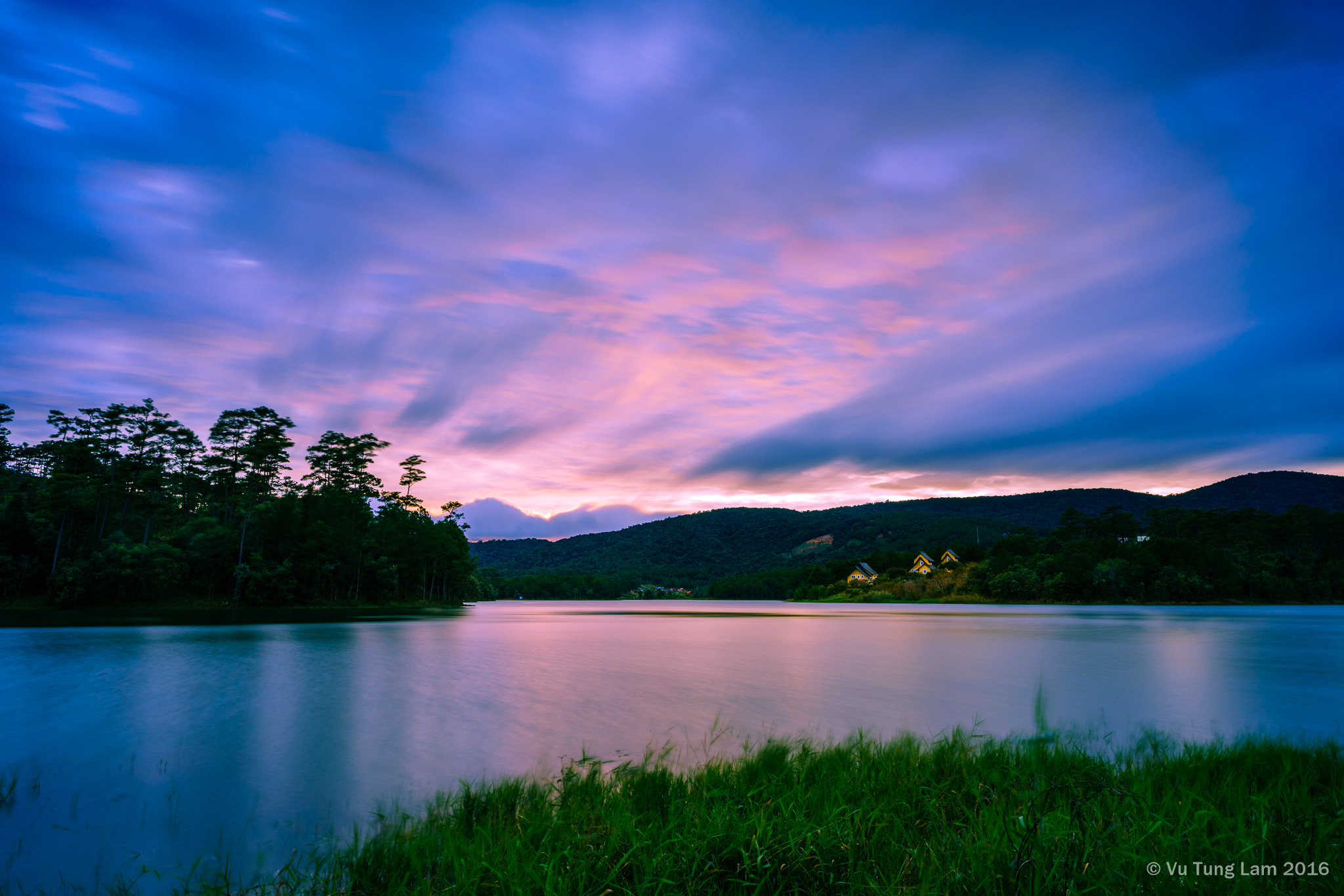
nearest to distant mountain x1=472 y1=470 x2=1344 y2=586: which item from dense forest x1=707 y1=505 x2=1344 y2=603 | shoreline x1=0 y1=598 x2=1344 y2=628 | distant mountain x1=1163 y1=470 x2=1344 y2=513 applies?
distant mountain x1=1163 y1=470 x2=1344 y2=513

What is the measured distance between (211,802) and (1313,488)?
483ft

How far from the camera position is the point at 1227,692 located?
39.2 ft

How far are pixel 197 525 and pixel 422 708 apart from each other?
162 ft

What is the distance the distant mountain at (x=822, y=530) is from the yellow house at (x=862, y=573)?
16354 millimetres

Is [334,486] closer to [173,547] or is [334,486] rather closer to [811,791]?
[173,547]

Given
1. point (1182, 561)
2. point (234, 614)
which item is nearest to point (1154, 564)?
point (1182, 561)

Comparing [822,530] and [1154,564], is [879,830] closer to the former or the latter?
[1154,564]

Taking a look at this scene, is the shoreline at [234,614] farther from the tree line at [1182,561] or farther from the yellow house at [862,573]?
the yellow house at [862,573]

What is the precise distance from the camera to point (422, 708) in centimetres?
1106

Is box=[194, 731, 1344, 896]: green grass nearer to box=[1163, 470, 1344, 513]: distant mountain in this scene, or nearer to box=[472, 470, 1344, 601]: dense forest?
box=[472, 470, 1344, 601]: dense forest

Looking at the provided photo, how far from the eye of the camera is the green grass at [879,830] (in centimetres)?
309

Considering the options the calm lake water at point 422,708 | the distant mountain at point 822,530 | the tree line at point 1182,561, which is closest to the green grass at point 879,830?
the calm lake water at point 422,708

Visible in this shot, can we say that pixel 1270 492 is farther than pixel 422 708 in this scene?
Yes

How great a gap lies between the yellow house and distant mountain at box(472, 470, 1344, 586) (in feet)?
53.7
